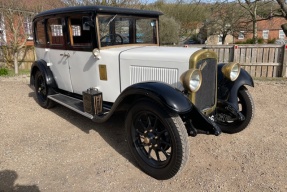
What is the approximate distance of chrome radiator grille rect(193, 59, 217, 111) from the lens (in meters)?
3.03

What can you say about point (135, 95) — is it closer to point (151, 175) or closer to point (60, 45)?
point (151, 175)

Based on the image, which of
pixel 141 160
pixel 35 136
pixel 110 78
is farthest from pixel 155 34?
pixel 35 136

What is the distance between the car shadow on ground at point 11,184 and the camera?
260 cm

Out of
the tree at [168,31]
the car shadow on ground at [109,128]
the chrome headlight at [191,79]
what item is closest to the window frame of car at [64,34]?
the car shadow on ground at [109,128]

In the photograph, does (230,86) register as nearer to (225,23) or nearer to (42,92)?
(42,92)

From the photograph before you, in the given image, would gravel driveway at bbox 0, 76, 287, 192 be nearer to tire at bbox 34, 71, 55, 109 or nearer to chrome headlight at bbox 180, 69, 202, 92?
tire at bbox 34, 71, 55, 109

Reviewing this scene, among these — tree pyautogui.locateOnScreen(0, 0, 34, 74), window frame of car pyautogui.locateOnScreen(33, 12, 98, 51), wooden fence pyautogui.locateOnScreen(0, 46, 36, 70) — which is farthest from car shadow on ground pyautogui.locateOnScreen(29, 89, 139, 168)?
wooden fence pyautogui.locateOnScreen(0, 46, 36, 70)

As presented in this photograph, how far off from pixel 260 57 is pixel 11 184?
28.0ft

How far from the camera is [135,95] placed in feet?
9.52

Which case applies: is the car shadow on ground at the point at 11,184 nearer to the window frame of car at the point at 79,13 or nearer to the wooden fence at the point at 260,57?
the window frame of car at the point at 79,13

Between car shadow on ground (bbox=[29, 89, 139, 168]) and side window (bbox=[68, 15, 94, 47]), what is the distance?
1433mm

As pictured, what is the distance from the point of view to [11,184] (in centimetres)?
270

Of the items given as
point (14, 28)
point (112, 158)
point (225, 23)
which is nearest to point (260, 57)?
Result: point (112, 158)

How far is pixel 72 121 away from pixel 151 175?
229cm
